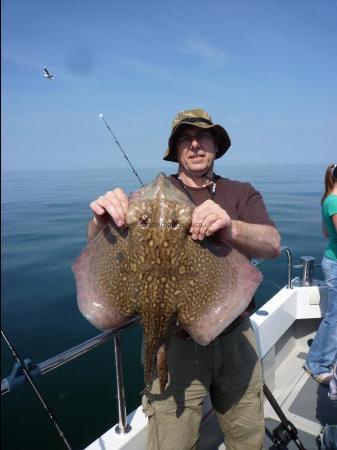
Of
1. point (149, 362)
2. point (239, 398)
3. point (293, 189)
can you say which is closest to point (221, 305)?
point (149, 362)

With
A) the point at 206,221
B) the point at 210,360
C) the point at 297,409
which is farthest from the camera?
the point at 297,409

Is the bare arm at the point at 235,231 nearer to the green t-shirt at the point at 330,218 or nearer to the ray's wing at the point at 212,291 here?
the ray's wing at the point at 212,291

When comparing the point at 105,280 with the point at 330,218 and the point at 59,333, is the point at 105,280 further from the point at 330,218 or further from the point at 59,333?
the point at 59,333

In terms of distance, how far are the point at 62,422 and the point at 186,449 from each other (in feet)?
12.5

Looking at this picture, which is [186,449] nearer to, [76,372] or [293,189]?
[76,372]

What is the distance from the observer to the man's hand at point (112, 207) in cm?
211

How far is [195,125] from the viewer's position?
2.97 metres

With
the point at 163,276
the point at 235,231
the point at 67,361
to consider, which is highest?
the point at 235,231

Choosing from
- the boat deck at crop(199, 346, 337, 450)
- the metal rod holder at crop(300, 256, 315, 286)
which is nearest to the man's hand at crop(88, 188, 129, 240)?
the boat deck at crop(199, 346, 337, 450)

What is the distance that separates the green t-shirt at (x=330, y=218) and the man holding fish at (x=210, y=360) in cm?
219

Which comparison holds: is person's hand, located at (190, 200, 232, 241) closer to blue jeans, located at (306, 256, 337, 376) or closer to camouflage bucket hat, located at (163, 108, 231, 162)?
camouflage bucket hat, located at (163, 108, 231, 162)

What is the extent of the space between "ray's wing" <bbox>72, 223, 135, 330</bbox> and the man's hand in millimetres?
90

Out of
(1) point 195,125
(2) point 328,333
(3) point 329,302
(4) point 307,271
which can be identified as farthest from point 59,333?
(1) point 195,125

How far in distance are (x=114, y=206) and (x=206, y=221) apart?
60cm
